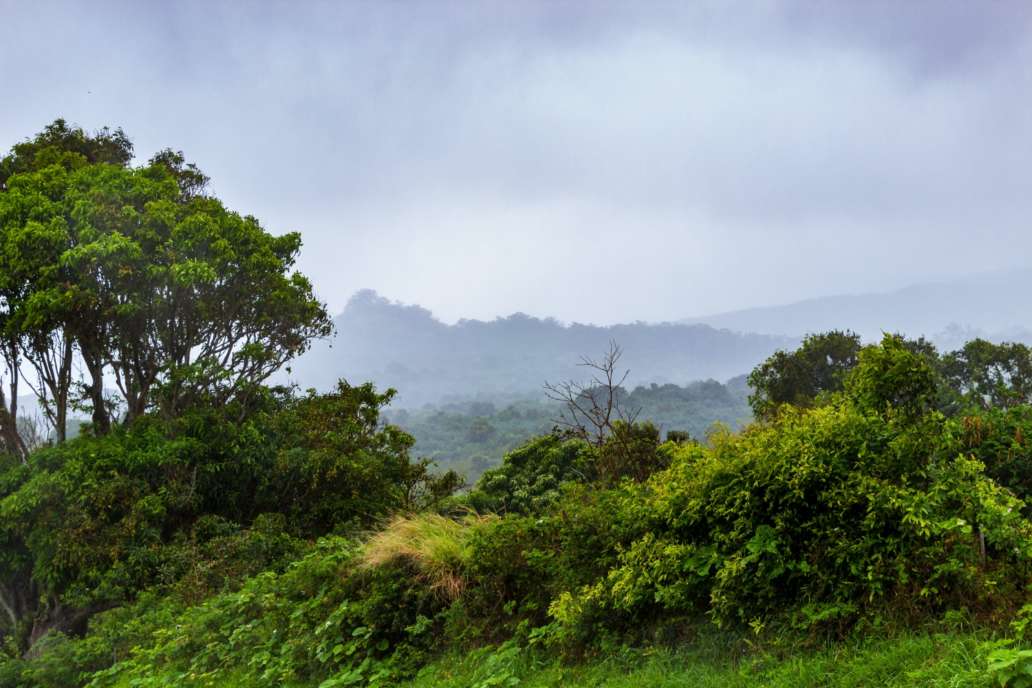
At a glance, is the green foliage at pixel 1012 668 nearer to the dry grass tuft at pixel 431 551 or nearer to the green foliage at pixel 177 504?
the dry grass tuft at pixel 431 551

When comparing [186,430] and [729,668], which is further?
[186,430]

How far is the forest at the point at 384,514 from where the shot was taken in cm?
403

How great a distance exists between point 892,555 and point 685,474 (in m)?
1.50

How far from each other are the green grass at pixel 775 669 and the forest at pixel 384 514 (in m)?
0.02

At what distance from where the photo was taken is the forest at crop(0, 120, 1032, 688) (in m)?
4.03

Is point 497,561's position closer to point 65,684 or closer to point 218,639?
point 218,639

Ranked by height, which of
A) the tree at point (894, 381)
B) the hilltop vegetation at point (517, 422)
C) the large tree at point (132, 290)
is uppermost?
the large tree at point (132, 290)

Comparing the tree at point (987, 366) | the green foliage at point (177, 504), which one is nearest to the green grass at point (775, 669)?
the green foliage at point (177, 504)

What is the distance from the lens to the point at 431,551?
21.2ft

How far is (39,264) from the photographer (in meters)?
11.8

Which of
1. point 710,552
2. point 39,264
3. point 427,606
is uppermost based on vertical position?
point 39,264

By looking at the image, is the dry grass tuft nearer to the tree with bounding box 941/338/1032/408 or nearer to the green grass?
the green grass

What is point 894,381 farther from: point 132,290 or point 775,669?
point 132,290

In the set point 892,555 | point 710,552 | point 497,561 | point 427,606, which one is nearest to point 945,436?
point 892,555
